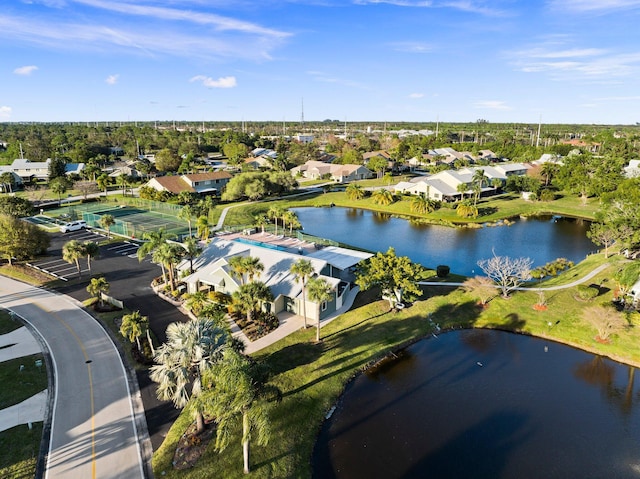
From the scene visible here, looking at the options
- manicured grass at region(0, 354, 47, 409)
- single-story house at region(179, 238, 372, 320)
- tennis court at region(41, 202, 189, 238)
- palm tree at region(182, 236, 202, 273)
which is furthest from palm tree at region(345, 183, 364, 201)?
manicured grass at region(0, 354, 47, 409)

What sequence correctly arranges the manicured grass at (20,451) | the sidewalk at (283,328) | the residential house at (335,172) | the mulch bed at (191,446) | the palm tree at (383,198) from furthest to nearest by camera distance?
the residential house at (335,172), the palm tree at (383,198), the sidewalk at (283,328), the mulch bed at (191,446), the manicured grass at (20,451)

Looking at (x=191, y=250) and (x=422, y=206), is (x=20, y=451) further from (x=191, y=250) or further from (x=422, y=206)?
(x=422, y=206)

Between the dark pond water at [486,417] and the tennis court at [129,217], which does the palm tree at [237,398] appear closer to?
the dark pond water at [486,417]

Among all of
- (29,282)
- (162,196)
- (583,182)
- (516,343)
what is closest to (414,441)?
(516,343)

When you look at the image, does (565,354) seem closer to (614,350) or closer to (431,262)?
(614,350)

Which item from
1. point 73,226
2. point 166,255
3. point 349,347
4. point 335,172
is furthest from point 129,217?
point 335,172

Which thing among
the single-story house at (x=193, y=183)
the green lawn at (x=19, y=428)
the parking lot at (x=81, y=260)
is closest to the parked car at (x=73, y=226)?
the parking lot at (x=81, y=260)

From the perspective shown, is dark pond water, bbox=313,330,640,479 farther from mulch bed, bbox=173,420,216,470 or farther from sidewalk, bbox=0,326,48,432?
sidewalk, bbox=0,326,48,432
